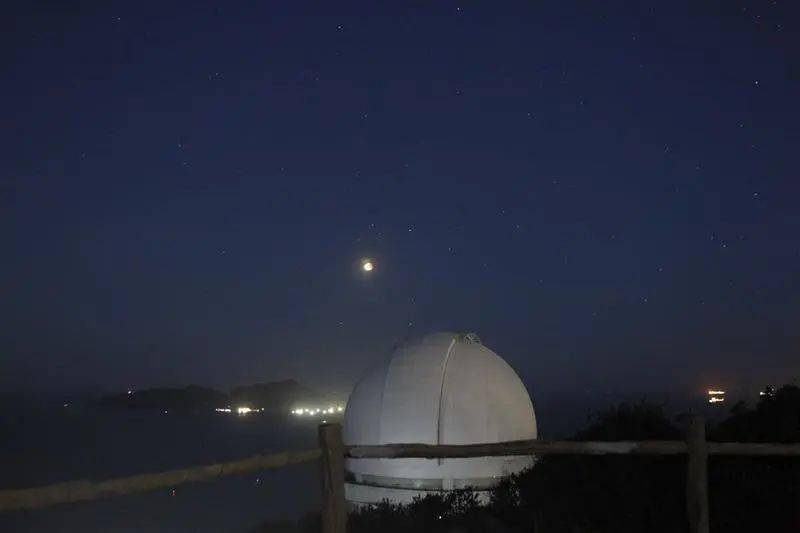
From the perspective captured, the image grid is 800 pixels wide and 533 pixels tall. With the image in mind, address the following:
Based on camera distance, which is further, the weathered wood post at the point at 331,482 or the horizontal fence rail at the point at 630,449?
the horizontal fence rail at the point at 630,449

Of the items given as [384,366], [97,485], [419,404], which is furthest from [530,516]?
[384,366]

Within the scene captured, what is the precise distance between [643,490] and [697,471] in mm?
2065

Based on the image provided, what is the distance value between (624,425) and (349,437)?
8.61 m

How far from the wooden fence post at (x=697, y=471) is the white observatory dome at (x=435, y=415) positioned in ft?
32.1

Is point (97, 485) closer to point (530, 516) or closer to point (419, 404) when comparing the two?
→ point (530, 516)

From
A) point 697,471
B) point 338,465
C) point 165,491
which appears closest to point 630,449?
point 697,471

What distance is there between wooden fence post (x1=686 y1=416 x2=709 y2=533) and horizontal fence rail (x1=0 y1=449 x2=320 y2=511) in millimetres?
3395

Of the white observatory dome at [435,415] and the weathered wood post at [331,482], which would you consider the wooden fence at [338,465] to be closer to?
the weathered wood post at [331,482]

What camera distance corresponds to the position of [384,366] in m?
18.7

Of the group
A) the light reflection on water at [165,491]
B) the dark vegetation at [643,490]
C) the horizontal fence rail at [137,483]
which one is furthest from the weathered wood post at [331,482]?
the light reflection on water at [165,491]

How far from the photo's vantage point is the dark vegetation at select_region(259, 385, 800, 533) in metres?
7.76

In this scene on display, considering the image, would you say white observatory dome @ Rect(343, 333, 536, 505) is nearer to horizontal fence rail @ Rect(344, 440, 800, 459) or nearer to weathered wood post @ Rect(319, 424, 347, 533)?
horizontal fence rail @ Rect(344, 440, 800, 459)

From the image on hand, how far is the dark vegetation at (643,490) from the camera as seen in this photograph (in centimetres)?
776

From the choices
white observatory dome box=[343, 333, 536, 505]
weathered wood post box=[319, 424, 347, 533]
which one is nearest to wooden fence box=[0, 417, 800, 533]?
weathered wood post box=[319, 424, 347, 533]
